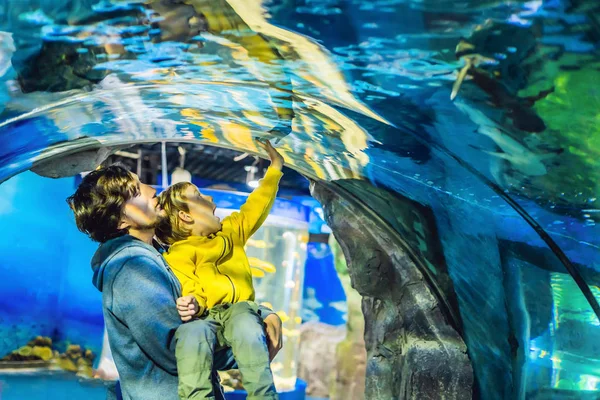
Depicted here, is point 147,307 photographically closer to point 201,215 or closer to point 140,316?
point 140,316

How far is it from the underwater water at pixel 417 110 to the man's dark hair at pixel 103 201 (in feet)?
1.73

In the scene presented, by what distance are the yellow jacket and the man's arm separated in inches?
15.1

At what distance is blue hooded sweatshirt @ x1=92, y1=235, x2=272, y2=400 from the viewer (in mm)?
2025

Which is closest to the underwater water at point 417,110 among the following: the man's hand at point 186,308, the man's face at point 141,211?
the man's face at point 141,211

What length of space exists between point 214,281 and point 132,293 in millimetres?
535

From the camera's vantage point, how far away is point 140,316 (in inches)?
79.3

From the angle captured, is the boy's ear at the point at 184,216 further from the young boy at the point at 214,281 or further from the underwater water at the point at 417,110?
the underwater water at the point at 417,110

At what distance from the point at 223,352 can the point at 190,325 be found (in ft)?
0.77

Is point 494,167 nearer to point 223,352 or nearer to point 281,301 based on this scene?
point 223,352

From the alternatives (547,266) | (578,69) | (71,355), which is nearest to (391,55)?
(578,69)

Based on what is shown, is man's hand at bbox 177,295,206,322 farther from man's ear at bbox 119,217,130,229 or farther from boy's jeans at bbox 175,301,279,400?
man's ear at bbox 119,217,130,229

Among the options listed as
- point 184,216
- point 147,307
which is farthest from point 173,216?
point 147,307

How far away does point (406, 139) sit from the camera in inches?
127

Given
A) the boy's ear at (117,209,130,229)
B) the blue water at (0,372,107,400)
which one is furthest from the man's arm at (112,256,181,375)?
the blue water at (0,372,107,400)
